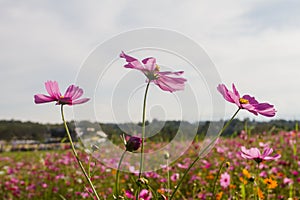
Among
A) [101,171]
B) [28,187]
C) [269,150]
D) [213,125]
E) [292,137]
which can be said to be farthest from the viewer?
[292,137]

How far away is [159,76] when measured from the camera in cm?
74

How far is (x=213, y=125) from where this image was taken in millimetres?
883

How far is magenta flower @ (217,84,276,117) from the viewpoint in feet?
2.56

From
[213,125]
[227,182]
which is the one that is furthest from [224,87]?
[227,182]

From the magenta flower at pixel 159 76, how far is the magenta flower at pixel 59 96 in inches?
6.7

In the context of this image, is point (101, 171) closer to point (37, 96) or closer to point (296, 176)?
point (296, 176)

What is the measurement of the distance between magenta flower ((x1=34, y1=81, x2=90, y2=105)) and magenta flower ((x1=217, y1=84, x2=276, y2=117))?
1.00 ft

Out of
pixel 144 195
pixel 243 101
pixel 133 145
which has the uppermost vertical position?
pixel 243 101

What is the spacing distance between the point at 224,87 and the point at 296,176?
2.49 meters

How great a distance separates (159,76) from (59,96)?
0.25m

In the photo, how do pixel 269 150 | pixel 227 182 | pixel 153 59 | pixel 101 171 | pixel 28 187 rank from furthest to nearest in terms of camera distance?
pixel 101 171 → pixel 28 187 → pixel 227 182 → pixel 269 150 → pixel 153 59

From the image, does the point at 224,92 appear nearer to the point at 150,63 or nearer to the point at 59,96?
the point at 150,63

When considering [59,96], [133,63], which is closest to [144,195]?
[59,96]

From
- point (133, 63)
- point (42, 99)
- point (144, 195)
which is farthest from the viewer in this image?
point (144, 195)
